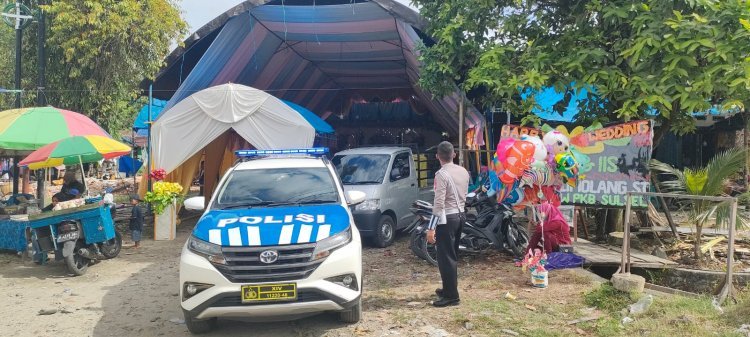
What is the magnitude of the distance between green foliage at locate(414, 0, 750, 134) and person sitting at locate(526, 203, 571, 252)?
1.64m

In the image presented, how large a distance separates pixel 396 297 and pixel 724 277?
4.17m

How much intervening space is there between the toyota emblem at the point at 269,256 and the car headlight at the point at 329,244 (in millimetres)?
332

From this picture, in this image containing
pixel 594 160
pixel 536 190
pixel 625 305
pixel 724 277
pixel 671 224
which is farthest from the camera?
pixel 671 224

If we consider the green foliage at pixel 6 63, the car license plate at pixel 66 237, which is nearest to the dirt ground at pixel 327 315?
the car license plate at pixel 66 237

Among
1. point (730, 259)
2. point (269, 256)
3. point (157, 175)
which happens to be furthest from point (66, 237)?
point (730, 259)

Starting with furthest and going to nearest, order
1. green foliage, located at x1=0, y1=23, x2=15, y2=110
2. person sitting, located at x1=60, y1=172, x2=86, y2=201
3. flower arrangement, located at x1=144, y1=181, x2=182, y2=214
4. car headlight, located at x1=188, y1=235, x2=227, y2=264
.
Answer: green foliage, located at x1=0, y1=23, x2=15, y2=110 → flower arrangement, located at x1=144, y1=181, x2=182, y2=214 → person sitting, located at x1=60, y1=172, x2=86, y2=201 → car headlight, located at x1=188, y1=235, x2=227, y2=264

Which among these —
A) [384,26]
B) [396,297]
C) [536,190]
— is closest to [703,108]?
[536,190]

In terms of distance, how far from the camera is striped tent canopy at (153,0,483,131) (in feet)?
39.4

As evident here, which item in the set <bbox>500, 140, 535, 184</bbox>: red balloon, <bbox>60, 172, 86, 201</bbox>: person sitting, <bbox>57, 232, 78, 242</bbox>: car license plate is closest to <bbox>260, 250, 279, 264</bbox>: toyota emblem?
<bbox>500, 140, 535, 184</bbox>: red balloon

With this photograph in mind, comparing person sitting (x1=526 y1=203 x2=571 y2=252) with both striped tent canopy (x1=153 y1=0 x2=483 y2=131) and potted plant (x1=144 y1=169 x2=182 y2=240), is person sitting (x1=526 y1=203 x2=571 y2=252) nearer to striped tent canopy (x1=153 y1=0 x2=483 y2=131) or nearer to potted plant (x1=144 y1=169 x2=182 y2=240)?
striped tent canopy (x1=153 y1=0 x2=483 y2=131)

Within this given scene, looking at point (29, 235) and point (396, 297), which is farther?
point (29, 235)

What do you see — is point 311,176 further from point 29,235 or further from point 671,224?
point 671,224

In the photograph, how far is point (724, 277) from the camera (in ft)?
21.9

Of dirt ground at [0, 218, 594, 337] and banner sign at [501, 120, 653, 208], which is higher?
banner sign at [501, 120, 653, 208]
